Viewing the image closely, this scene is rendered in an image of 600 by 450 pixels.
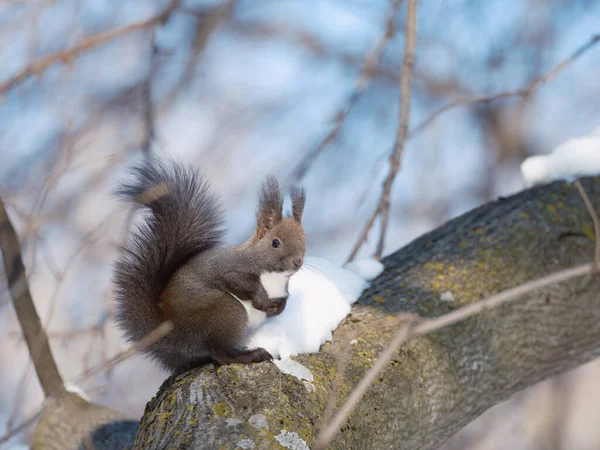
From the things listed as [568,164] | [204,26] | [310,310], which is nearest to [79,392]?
[310,310]

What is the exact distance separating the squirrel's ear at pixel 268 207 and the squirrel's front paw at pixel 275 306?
8.6 inches

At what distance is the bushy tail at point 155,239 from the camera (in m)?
1.76

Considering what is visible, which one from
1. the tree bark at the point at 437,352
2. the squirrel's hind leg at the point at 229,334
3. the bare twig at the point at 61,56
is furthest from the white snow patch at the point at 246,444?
the bare twig at the point at 61,56

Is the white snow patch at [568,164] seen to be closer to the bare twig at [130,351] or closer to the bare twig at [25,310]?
the bare twig at [130,351]

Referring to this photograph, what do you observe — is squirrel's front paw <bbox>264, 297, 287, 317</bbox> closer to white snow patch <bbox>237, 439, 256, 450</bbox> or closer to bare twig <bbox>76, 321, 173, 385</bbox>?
bare twig <bbox>76, 321, 173, 385</bbox>

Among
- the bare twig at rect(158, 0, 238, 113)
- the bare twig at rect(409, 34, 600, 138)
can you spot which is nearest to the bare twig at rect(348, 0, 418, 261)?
the bare twig at rect(409, 34, 600, 138)

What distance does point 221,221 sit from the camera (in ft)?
6.47

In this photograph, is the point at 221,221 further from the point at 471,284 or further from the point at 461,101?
the point at 461,101

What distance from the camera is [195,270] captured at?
5.95 feet

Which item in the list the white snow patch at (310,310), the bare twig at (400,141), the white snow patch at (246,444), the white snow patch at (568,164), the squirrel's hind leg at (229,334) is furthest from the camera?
the white snow patch at (568,164)

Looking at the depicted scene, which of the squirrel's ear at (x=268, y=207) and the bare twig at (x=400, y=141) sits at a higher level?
the bare twig at (x=400, y=141)

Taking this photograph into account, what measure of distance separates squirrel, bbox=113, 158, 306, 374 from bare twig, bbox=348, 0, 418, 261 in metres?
0.60

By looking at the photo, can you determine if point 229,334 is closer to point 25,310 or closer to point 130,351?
point 130,351

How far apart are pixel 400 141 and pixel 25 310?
166cm
